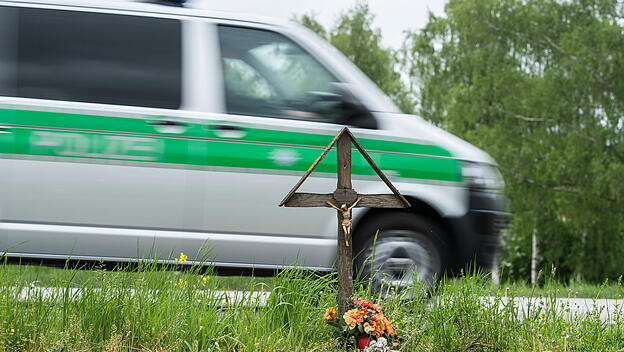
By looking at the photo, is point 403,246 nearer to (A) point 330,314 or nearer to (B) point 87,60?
(A) point 330,314

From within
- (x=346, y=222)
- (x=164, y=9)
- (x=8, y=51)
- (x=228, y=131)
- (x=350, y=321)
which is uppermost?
(x=164, y=9)

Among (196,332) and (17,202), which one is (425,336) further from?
(17,202)

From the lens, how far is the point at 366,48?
1041 inches

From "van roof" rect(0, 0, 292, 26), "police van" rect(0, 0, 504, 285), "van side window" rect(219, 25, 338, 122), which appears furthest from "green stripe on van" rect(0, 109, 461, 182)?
"van roof" rect(0, 0, 292, 26)

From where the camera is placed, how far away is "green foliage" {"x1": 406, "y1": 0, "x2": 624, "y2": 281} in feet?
65.9

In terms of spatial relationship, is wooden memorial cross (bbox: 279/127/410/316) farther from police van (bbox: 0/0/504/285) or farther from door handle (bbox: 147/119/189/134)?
door handle (bbox: 147/119/189/134)

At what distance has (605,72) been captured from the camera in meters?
19.8

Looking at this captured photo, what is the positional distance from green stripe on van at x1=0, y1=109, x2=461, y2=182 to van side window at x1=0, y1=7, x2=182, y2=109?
0.19 metres

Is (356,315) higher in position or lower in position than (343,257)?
lower

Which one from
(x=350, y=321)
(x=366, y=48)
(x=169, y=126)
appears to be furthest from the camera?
(x=366, y=48)

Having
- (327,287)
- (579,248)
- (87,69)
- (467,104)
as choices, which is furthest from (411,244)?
(579,248)

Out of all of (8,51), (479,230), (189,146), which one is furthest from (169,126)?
(479,230)

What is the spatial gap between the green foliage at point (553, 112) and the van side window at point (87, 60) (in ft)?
55.2

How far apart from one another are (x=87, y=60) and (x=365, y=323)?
2645 mm
